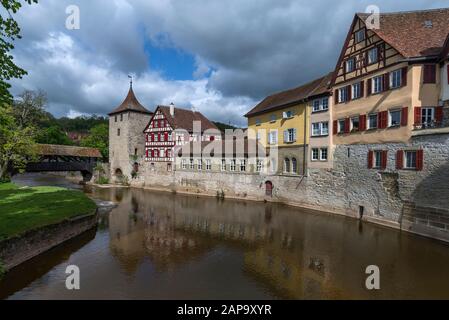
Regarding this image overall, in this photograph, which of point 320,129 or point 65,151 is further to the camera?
point 65,151

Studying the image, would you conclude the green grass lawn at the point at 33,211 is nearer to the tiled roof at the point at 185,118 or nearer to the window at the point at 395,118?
the window at the point at 395,118

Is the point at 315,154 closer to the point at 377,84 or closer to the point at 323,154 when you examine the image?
the point at 323,154

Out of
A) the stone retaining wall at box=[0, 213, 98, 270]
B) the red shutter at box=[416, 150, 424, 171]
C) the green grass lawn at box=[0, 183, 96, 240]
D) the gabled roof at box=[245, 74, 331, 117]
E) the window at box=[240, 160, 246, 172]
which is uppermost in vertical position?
the gabled roof at box=[245, 74, 331, 117]

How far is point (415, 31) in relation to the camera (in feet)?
57.9

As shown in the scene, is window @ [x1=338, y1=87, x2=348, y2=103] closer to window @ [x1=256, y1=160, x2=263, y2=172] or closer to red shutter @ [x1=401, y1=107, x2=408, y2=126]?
red shutter @ [x1=401, y1=107, x2=408, y2=126]

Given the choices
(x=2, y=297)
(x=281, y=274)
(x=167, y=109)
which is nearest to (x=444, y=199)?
(x=281, y=274)

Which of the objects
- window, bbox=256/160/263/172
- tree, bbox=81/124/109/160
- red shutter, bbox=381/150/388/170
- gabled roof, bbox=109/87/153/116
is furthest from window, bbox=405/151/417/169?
tree, bbox=81/124/109/160

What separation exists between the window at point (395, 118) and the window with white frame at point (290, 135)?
28.5ft

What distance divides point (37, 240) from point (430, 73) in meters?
22.3

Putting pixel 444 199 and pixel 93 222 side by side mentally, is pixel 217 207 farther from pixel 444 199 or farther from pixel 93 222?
pixel 444 199

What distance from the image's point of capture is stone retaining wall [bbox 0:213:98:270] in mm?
10242

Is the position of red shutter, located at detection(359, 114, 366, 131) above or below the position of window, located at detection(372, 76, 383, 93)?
below

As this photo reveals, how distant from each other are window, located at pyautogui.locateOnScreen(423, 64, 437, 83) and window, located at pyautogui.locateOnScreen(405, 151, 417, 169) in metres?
4.24

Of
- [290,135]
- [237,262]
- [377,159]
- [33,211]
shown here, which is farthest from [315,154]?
[33,211]
